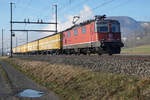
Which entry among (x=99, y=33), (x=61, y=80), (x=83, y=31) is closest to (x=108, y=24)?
(x=99, y=33)

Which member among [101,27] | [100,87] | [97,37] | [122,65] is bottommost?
[100,87]

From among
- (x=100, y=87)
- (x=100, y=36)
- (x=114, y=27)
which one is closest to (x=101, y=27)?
(x=100, y=36)

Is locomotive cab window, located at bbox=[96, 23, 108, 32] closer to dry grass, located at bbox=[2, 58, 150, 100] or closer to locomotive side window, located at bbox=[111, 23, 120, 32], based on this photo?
locomotive side window, located at bbox=[111, 23, 120, 32]

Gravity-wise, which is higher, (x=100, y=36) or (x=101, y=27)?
(x=101, y=27)

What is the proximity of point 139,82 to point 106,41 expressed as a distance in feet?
50.3

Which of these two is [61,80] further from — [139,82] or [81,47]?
[81,47]

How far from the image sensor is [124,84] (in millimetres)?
8336

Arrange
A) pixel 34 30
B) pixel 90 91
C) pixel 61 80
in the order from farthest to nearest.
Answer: pixel 34 30 < pixel 61 80 < pixel 90 91

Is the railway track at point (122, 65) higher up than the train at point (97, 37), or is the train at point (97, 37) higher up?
the train at point (97, 37)

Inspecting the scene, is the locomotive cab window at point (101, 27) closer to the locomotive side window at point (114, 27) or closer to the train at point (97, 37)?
the train at point (97, 37)

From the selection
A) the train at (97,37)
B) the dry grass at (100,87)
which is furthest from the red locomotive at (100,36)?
the dry grass at (100,87)

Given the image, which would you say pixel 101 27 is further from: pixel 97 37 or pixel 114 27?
pixel 114 27

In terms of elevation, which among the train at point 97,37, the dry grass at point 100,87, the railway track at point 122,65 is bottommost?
the dry grass at point 100,87

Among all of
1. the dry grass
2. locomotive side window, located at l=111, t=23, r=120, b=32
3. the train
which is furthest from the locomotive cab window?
the dry grass
